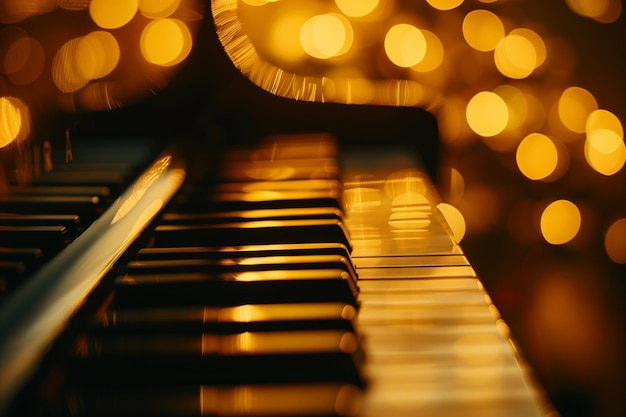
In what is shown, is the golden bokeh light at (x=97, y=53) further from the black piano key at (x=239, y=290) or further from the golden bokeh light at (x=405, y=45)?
the black piano key at (x=239, y=290)

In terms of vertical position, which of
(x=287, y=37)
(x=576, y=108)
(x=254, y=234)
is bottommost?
(x=254, y=234)

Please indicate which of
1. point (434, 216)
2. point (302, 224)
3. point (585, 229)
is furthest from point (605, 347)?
point (302, 224)

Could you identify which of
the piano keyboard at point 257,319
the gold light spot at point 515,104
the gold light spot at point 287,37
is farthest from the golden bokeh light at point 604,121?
the piano keyboard at point 257,319

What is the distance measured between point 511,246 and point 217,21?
219 cm

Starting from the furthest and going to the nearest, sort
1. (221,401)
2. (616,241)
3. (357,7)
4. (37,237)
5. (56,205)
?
1. (357,7)
2. (616,241)
3. (56,205)
4. (37,237)
5. (221,401)

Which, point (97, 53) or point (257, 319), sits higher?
point (97, 53)

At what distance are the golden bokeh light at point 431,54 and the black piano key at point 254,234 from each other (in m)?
2.72

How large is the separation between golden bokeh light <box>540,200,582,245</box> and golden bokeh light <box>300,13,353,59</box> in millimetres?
1362

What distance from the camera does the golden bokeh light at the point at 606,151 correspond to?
318 centimetres

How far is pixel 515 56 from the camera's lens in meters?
3.50

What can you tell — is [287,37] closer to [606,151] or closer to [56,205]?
[606,151]

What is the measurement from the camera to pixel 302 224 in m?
1.04

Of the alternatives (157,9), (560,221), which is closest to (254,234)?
(560,221)

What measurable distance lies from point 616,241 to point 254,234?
2.56 meters
